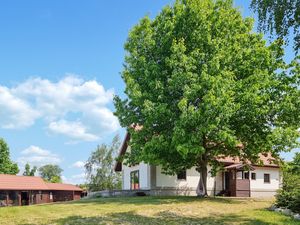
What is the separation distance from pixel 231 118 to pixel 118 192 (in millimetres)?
12719

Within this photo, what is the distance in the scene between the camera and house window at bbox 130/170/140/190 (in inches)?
1455

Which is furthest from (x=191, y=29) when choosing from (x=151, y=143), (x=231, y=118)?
(x=151, y=143)

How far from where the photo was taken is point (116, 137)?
64062mm

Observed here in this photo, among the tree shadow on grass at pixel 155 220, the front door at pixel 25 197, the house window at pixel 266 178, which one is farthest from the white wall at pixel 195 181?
the front door at pixel 25 197

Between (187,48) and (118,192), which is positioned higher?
(187,48)

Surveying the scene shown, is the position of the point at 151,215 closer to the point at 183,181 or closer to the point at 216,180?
the point at 183,181

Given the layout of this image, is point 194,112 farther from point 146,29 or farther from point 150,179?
point 150,179

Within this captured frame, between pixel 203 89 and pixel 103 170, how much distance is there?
41706mm

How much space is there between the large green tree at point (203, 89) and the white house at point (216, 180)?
5.48m

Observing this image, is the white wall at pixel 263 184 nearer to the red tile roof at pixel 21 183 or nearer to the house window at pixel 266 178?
the house window at pixel 266 178

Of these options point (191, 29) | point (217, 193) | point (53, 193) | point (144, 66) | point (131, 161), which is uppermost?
point (191, 29)

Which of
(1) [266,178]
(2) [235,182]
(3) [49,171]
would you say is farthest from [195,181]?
(3) [49,171]

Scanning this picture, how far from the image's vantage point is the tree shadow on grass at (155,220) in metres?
16.6

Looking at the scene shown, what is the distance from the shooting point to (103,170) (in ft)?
207
